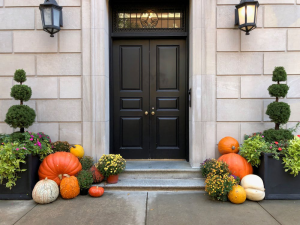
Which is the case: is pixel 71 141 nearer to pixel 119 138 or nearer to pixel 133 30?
pixel 119 138

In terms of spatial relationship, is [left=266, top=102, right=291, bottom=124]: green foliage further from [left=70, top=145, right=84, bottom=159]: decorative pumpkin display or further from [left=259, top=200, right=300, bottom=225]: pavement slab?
[left=70, top=145, right=84, bottom=159]: decorative pumpkin display

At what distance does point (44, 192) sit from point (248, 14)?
5233 mm

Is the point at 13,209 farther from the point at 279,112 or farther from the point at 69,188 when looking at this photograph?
the point at 279,112

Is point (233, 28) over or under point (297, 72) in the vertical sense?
over

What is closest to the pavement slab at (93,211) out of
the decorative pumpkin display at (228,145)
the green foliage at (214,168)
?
the green foliage at (214,168)

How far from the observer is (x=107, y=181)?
484 centimetres

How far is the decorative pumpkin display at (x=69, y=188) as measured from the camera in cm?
428

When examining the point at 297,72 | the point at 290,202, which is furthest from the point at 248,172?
the point at 297,72

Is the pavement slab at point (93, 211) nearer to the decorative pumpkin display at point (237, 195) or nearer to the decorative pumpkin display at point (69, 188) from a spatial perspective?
the decorative pumpkin display at point (69, 188)

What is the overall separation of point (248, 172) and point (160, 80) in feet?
9.54

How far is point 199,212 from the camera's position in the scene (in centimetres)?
383

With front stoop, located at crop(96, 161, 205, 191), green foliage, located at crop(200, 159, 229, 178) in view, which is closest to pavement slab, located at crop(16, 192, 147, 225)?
front stoop, located at crop(96, 161, 205, 191)

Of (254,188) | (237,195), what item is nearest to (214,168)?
(237,195)

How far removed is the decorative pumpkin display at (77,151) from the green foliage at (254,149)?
342 cm
